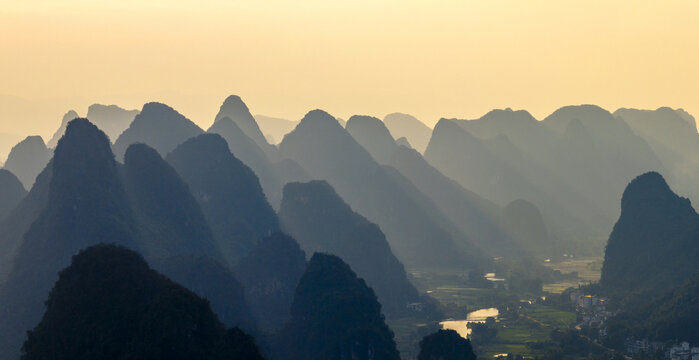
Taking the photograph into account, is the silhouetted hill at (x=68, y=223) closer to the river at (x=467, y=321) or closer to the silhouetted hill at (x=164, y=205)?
the silhouetted hill at (x=164, y=205)

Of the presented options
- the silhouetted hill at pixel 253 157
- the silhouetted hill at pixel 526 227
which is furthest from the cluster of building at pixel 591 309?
the silhouetted hill at pixel 253 157

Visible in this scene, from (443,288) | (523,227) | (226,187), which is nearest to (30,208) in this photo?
(226,187)

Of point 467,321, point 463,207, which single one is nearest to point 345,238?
point 467,321

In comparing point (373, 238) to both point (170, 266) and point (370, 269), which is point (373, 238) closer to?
point (370, 269)

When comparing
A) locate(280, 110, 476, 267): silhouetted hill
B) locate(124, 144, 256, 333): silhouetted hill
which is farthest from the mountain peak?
locate(124, 144, 256, 333): silhouetted hill

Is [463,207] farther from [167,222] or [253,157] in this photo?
[167,222]
